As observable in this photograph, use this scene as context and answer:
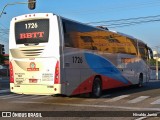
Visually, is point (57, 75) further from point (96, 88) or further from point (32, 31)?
point (96, 88)

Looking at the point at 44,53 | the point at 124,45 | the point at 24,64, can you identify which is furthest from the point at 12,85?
the point at 124,45

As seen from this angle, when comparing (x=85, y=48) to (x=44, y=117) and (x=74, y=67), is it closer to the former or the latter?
(x=74, y=67)

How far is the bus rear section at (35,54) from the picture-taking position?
15.2 m

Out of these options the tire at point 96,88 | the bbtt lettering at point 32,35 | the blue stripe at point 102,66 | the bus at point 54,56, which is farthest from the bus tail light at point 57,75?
the tire at point 96,88

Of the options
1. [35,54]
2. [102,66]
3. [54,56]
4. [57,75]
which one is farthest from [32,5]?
[57,75]

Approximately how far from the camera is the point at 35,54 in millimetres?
15672

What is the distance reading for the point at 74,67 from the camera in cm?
1631

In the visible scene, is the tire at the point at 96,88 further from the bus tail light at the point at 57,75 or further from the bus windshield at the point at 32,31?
the bus windshield at the point at 32,31

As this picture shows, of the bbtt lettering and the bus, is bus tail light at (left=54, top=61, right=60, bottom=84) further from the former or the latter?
the bbtt lettering

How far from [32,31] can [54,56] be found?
1582 mm

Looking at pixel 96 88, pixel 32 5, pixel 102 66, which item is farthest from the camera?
pixel 32 5

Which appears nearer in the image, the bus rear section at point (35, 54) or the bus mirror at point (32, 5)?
the bus rear section at point (35, 54)

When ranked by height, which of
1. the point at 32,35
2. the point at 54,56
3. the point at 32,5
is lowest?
the point at 54,56

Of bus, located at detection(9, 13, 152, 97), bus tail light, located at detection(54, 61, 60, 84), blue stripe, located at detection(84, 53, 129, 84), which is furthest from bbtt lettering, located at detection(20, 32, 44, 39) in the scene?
blue stripe, located at detection(84, 53, 129, 84)
